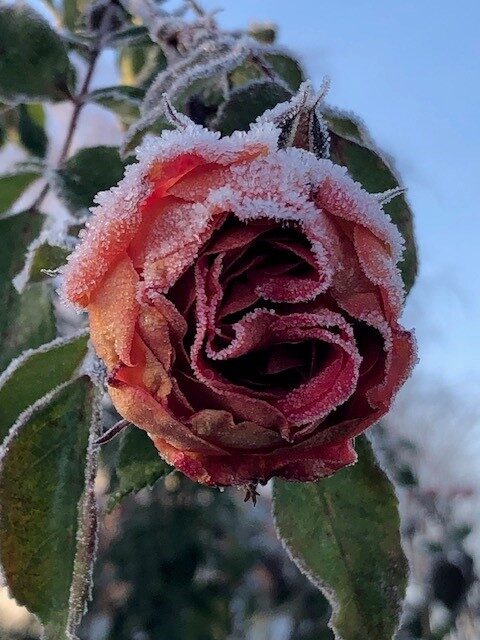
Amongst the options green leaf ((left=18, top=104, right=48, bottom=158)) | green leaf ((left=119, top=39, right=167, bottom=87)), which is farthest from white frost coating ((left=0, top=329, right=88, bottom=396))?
green leaf ((left=18, top=104, right=48, bottom=158))

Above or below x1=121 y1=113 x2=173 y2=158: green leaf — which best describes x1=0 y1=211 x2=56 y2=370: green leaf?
below

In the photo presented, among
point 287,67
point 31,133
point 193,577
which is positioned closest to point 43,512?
point 287,67

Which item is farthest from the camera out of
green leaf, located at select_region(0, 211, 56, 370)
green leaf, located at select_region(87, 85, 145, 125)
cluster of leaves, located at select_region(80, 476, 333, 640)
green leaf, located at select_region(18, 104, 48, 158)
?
cluster of leaves, located at select_region(80, 476, 333, 640)

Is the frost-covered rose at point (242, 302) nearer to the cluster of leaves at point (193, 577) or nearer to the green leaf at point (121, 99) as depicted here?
the green leaf at point (121, 99)

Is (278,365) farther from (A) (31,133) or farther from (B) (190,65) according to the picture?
(A) (31,133)

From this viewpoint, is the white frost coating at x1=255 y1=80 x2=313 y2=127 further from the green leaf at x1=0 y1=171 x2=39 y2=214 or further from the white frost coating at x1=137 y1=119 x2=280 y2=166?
the green leaf at x1=0 y1=171 x2=39 y2=214

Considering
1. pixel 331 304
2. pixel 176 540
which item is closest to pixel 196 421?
pixel 331 304
